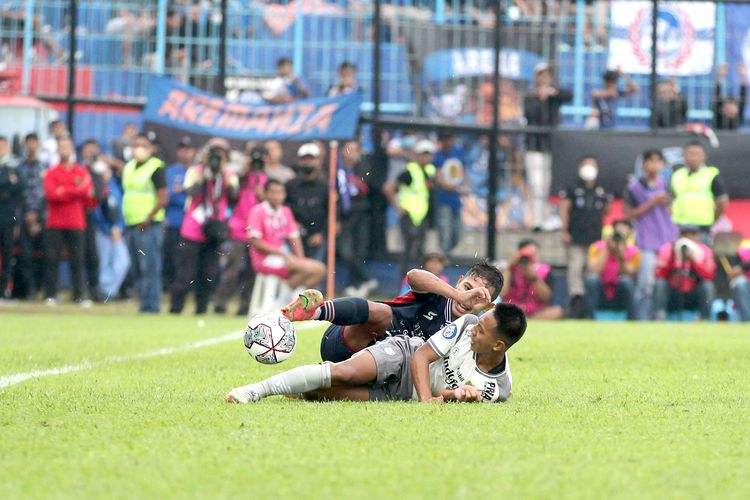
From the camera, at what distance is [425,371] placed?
7828 millimetres

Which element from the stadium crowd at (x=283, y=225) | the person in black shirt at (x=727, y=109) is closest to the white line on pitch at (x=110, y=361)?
the stadium crowd at (x=283, y=225)

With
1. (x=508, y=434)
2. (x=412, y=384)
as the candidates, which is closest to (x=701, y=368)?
(x=412, y=384)

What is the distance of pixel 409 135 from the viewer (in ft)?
68.0

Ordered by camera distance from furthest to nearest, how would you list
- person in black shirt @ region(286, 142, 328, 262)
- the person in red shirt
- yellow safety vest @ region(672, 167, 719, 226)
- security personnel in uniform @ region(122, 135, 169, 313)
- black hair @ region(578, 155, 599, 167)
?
black hair @ region(578, 155, 599, 167) → person in black shirt @ region(286, 142, 328, 262) → yellow safety vest @ region(672, 167, 719, 226) → the person in red shirt → security personnel in uniform @ region(122, 135, 169, 313)

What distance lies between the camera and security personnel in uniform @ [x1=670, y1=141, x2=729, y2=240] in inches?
750

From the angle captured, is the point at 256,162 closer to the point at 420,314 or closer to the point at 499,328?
the point at 420,314

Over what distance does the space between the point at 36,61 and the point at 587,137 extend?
800 centimetres

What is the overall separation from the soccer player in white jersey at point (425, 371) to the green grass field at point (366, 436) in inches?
5.5

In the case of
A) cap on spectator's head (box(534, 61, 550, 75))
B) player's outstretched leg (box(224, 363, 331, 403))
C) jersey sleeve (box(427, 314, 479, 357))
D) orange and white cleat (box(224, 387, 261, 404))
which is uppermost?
cap on spectator's head (box(534, 61, 550, 75))

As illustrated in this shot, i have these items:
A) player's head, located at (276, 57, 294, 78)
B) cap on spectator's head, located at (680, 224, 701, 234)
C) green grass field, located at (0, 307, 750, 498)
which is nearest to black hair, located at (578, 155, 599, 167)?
cap on spectator's head, located at (680, 224, 701, 234)

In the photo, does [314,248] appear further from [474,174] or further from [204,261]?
[474,174]

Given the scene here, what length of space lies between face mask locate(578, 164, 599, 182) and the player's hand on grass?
12074 millimetres

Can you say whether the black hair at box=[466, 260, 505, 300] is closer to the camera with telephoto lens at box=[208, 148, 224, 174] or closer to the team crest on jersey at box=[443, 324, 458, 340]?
the team crest on jersey at box=[443, 324, 458, 340]

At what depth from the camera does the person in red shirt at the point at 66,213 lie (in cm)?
1880
